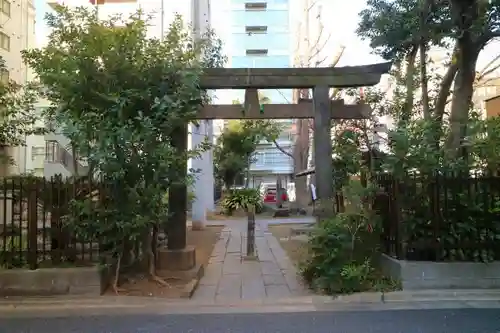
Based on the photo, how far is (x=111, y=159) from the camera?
302 inches

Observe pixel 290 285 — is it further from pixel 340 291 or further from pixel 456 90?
pixel 456 90

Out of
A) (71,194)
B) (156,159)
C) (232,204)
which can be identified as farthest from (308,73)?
(232,204)

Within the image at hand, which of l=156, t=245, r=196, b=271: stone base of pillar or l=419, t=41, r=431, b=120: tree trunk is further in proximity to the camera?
l=419, t=41, r=431, b=120: tree trunk

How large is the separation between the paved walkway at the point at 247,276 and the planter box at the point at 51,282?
1.63 meters

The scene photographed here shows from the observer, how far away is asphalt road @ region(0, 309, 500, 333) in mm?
5996

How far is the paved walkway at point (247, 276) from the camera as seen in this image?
7.87 meters

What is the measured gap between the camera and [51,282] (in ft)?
25.2

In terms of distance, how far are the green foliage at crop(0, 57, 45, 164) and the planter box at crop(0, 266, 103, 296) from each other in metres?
3.60

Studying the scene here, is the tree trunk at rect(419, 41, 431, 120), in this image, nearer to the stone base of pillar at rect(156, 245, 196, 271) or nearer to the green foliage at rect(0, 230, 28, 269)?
the stone base of pillar at rect(156, 245, 196, 271)

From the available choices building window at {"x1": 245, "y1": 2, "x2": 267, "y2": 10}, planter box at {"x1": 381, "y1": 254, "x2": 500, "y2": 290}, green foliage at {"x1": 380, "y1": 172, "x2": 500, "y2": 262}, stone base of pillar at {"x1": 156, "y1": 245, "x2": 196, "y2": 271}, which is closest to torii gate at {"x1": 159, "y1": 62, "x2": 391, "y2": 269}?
stone base of pillar at {"x1": 156, "y1": 245, "x2": 196, "y2": 271}

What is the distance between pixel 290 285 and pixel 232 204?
15.5 metres

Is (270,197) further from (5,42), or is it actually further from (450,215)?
(450,215)

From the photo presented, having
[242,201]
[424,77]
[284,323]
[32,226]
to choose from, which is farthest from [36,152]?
[284,323]

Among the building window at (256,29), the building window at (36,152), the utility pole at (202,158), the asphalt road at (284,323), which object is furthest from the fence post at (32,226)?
the building window at (256,29)
